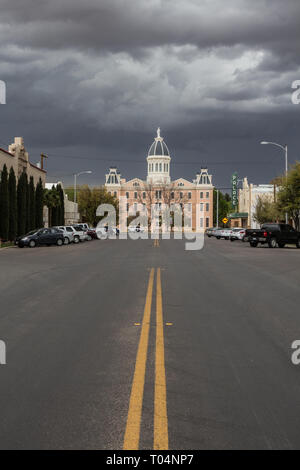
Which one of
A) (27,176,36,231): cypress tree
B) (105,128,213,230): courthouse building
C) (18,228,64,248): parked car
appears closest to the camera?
(18,228,64,248): parked car

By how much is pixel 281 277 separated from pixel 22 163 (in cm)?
4334

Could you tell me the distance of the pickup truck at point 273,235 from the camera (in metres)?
41.4

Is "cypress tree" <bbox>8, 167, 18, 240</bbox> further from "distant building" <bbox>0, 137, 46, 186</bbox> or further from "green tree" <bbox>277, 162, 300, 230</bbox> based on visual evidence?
"green tree" <bbox>277, 162, 300, 230</bbox>

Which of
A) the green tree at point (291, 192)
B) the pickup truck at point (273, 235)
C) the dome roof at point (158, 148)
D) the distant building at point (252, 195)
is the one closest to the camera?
the pickup truck at point (273, 235)

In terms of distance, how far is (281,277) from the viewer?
18.6m

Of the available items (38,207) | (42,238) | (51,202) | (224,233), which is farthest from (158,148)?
(42,238)

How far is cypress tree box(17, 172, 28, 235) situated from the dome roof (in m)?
121

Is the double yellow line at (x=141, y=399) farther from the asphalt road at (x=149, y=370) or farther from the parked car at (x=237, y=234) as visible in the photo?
the parked car at (x=237, y=234)

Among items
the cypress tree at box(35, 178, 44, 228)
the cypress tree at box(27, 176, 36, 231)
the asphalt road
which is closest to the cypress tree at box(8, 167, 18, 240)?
the cypress tree at box(27, 176, 36, 231)

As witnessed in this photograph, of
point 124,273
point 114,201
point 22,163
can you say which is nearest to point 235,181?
point 114,201

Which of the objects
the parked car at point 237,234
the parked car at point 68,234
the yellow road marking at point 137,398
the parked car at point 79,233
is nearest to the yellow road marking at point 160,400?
the yellow road marking at point 137,398

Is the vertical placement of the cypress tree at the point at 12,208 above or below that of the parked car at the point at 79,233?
above

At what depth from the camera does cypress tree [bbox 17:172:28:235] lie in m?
50.4

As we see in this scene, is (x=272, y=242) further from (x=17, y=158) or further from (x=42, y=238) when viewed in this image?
(x=17, y=158)
